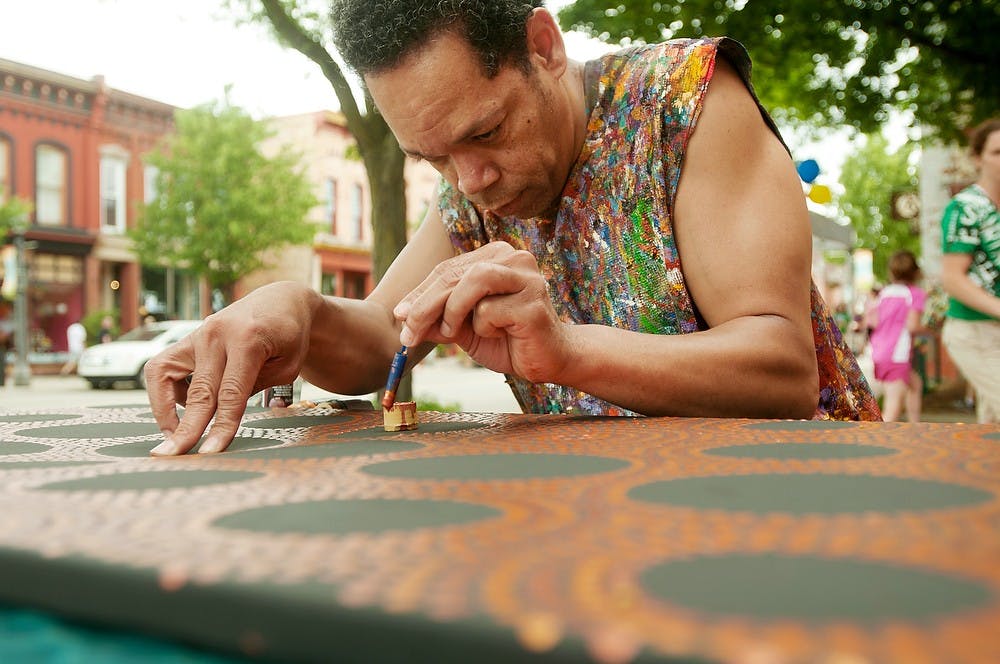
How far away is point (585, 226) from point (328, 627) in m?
1.35

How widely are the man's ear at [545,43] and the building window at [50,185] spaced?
777 inches

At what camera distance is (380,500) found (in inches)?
22.6

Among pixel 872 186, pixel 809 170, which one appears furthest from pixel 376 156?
pixel 872 186

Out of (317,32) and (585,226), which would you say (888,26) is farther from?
(585,226)

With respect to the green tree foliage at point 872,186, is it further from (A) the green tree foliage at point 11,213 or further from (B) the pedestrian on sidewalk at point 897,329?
(A) the green tree foliage at point 11,213

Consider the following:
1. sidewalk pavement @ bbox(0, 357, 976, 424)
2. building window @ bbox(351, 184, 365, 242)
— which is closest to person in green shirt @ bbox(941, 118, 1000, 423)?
sidewalk pavement @ bbox(0, 357, 976, 424)

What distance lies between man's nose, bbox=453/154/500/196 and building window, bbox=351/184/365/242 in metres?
25.2

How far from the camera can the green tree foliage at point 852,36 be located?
784 centimetres

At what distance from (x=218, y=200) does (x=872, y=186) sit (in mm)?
24807

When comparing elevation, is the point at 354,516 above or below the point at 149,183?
below

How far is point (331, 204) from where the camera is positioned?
2562 centimetres

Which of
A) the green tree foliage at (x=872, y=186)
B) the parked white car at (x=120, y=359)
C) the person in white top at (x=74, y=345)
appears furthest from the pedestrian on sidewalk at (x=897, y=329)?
the green tree foliage at (x=872, y=186)

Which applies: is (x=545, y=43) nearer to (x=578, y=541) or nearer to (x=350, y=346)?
(x=350, y=346)

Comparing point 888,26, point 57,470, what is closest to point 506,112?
point 57,470
